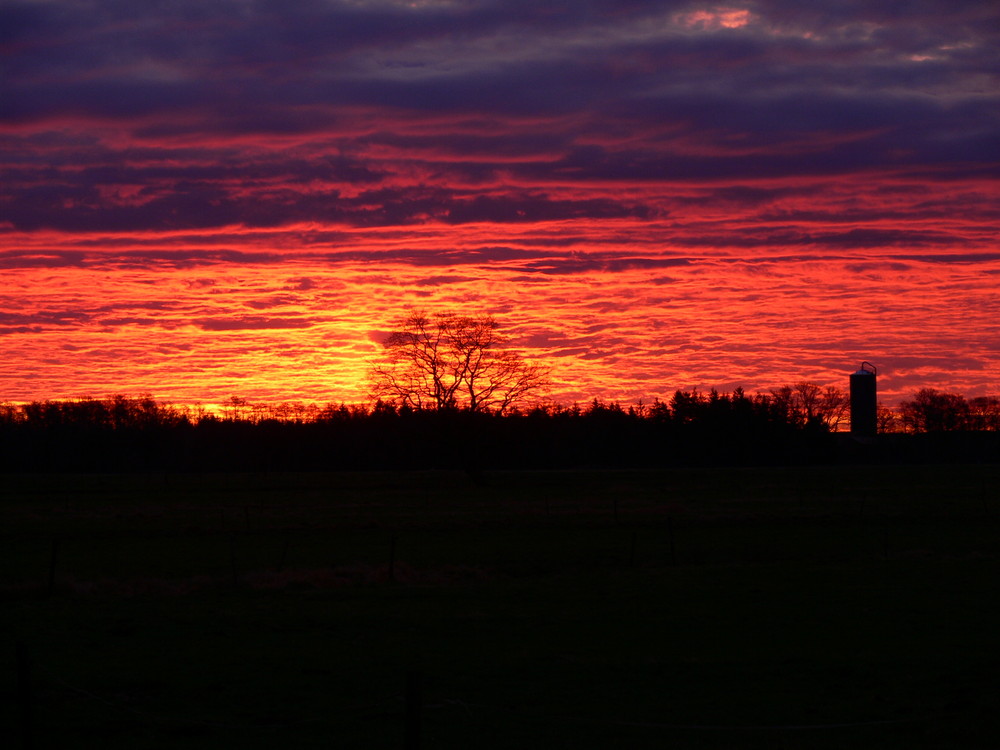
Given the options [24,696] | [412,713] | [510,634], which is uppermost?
[412,713]

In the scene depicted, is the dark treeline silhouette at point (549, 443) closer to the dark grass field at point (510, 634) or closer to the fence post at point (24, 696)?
the dark grass field at point (510, 634)

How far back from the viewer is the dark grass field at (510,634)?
36.7 ft

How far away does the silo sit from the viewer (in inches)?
4815

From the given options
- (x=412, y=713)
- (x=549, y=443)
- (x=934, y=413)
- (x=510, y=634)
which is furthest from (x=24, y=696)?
(x=934, y=413)

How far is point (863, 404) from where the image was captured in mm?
126062

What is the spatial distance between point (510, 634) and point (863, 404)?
4656 inches

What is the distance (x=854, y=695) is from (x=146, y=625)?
12.0 m

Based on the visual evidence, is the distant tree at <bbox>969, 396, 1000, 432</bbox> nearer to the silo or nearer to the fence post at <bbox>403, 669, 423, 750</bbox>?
the silo

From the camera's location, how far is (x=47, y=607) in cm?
1989

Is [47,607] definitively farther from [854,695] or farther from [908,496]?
[908,496]

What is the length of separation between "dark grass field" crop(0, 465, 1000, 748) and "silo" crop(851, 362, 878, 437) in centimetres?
8750

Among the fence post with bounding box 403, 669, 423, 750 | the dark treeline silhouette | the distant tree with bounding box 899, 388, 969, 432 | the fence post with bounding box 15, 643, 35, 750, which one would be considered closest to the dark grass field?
the fence post with bounding box 403, 669, 423, 750

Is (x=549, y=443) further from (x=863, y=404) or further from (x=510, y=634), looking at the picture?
(x=510, y=634)

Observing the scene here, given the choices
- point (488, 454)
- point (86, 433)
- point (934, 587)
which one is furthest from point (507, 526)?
point (86, 433)
